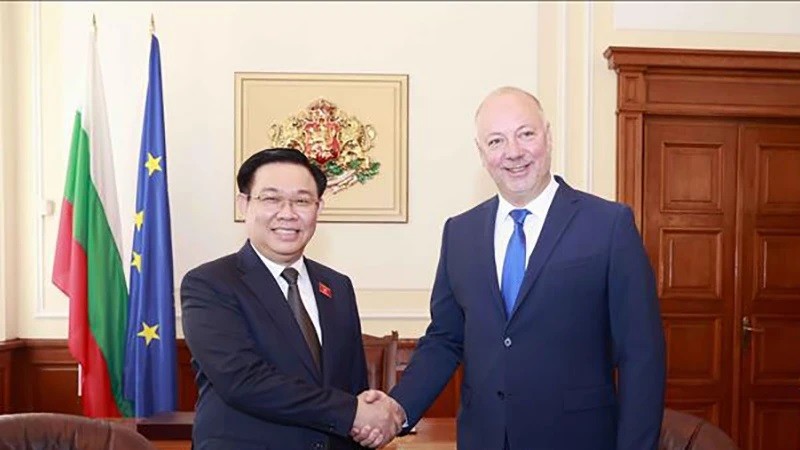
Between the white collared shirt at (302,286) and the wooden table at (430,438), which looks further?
the wooden table at (430,438)

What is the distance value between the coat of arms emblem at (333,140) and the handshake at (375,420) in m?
2.76

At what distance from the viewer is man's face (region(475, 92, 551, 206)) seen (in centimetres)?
213

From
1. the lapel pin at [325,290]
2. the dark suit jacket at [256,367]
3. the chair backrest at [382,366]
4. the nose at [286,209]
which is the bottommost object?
the chair backrest at [382,366]

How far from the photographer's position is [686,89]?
5031mm

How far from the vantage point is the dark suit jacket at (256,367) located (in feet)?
6.72

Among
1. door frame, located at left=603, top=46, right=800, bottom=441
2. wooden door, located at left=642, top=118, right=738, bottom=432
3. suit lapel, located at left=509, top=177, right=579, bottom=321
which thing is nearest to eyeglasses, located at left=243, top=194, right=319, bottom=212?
suit lapel, located at left=509, top=177, right=579, bottom=321

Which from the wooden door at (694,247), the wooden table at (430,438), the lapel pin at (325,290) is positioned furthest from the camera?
the wooden door at (694,247)

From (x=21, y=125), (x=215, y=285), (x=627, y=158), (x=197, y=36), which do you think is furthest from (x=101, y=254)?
(x=627, y=158)

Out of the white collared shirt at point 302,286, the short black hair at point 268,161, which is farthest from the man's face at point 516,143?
the white collared shirt at point 302,286

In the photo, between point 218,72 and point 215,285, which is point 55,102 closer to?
point 218,72

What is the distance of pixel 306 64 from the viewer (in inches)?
197

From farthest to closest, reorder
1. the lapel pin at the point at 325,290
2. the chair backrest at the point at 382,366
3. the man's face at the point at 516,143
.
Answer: the chair backrest at the point at 382,366 < the lapel pin at the point at 325,290 < the man's face at the point at 516,143

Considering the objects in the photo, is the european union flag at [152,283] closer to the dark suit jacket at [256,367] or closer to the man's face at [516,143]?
the dark suit jacket at [256,367]

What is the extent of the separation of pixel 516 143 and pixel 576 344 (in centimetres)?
54
